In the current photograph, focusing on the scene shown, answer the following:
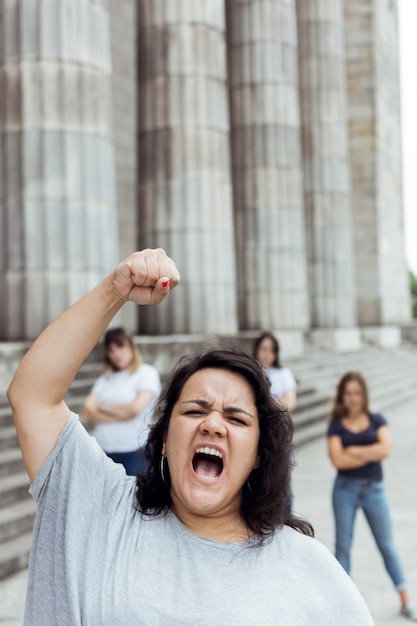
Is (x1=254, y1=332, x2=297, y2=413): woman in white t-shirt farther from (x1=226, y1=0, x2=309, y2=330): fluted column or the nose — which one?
(x1=226, y1=0, x2=309, y2=330): fluted column

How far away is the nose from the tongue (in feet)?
0.22

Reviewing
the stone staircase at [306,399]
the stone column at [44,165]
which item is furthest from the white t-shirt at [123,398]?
the stone column at [44,165]

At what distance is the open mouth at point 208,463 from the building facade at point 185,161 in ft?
30.1

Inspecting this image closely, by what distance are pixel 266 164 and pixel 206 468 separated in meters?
17.4

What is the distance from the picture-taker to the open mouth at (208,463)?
76.8 inches

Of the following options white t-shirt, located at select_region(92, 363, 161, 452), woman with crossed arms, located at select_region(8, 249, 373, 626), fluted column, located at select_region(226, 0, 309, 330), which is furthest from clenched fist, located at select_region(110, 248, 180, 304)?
fluted column, located at select_region(226, 0, 309, 330)

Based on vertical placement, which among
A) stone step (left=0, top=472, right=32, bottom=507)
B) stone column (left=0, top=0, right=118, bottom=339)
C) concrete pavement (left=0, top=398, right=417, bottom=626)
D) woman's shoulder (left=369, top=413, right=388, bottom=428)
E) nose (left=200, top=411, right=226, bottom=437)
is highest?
stone column (left=0, top=0, right=118, bottom=339)

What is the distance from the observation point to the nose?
1940mm

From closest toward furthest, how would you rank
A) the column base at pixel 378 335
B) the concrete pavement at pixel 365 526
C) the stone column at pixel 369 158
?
the concrete pavement at pixel 365 526
the column base at pixel 378 335
the stone column at pixel 369 158

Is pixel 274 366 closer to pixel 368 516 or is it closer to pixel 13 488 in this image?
pixel 368 516

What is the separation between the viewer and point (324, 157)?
23109mm

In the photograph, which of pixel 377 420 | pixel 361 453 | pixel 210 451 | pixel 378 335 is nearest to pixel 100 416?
pixel 361 453

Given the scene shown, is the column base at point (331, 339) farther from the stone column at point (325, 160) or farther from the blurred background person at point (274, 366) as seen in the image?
the blurred background person at point (274, 366)

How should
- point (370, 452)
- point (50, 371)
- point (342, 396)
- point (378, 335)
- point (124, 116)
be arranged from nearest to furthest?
1. point (50, 371)
2. point (370, 452)
3. point (342, 396)
4. point (124, 116)
5. point (378, 335)
